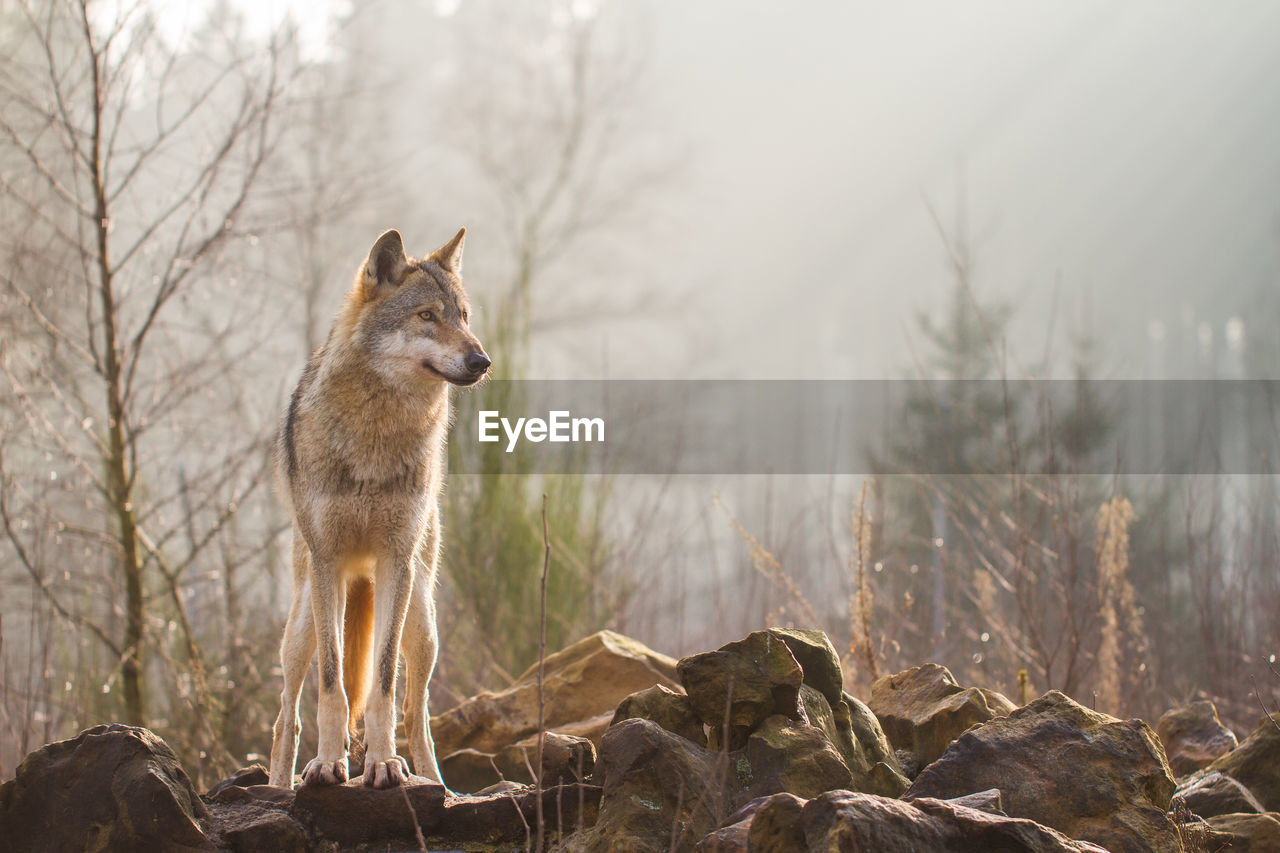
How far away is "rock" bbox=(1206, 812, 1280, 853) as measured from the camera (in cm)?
355

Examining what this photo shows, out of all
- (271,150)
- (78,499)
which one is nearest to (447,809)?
(271,150)

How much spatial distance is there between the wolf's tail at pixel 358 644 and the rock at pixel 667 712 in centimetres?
137

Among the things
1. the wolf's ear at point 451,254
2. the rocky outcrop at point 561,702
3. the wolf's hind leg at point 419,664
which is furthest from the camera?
the rocky outcrop at point 561,702

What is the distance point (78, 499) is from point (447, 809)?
4.59 metres

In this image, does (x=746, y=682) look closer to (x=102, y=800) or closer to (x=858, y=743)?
(x=858, y=743)

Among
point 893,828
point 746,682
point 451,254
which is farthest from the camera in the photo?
point 451,254

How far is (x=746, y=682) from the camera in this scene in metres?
3.54

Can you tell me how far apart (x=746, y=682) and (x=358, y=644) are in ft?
6.43

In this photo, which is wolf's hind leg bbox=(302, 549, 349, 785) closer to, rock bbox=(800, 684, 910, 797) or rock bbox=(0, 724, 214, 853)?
rock bbox=(0, 724, 214, 853)

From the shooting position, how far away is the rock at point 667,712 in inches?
147

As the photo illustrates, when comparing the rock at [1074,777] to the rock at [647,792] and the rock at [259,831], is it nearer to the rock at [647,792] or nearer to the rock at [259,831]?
the rock at [647,792]

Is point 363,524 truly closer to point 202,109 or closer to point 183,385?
point 183,385

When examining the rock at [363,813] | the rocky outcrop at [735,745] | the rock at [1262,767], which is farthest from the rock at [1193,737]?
the rock at [363,813]

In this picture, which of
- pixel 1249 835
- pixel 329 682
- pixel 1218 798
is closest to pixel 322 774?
pixel 329 682
